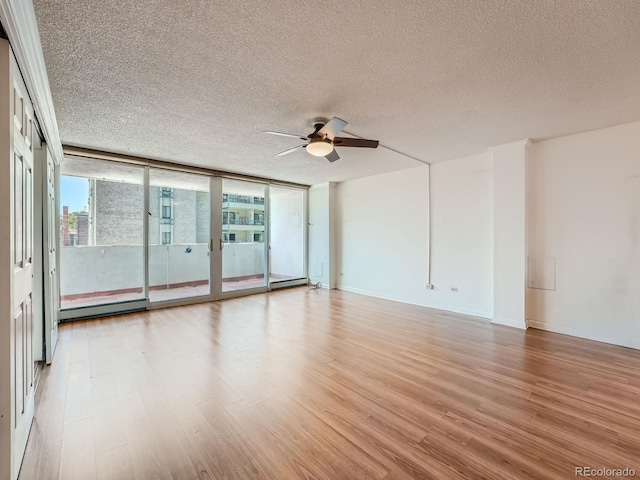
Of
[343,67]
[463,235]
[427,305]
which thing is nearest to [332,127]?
[343,67]

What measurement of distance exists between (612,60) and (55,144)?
5234 mm

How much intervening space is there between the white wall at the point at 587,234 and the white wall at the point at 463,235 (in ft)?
1.91

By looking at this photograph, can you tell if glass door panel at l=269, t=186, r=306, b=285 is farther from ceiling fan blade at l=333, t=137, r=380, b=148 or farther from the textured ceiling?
ceiling fan blade at l=333, t=137, r=380, b=148

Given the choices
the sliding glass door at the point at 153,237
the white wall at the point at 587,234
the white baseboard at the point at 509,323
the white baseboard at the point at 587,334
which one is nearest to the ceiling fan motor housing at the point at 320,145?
the white wall at the point at 587,234

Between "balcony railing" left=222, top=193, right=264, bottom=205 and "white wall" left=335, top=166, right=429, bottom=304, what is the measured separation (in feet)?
6.23

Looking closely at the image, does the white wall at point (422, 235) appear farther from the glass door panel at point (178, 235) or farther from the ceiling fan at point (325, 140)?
the glass door panel at point (178, 235)

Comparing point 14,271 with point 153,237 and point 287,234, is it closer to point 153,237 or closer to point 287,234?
point 153,237

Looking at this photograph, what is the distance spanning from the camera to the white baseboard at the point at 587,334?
319cm

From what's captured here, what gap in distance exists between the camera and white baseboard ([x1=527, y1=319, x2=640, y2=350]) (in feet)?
10.5

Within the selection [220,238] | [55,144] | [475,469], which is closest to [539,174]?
[475,469]

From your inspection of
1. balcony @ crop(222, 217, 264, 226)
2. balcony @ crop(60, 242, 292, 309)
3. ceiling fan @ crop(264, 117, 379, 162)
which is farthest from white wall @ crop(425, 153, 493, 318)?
balcony @ crop(60, 242, 292, 309)

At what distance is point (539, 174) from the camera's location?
3.81 metres

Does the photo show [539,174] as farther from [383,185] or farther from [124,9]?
[124,9]
